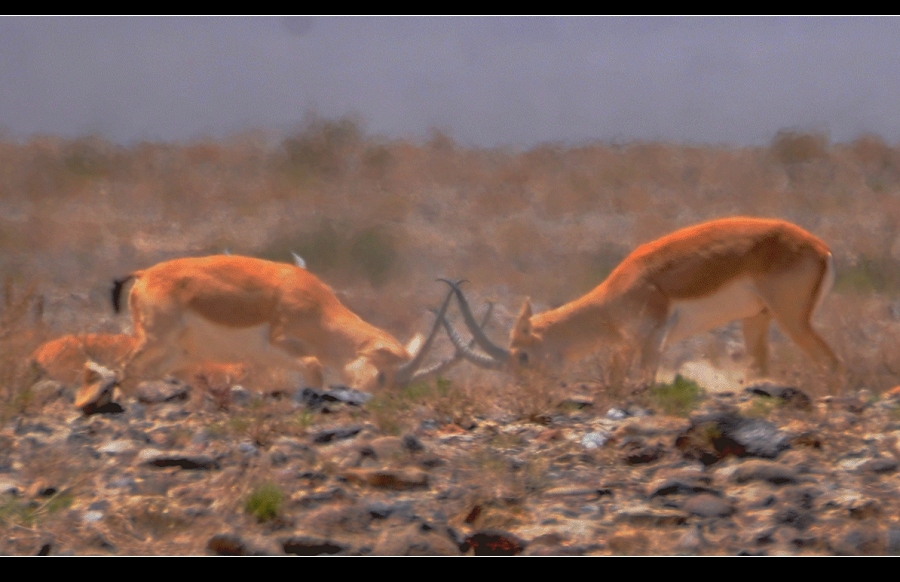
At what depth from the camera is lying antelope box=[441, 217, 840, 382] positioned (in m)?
10.4

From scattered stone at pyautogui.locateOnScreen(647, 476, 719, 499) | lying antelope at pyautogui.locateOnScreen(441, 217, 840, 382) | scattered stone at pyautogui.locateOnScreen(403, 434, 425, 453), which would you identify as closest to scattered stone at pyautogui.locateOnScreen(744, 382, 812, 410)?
scattered stone at pyautogui.locateOnScreen(647, 476, 719, 499)

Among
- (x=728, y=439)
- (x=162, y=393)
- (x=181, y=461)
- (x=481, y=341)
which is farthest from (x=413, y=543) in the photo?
(x=481, y=341)

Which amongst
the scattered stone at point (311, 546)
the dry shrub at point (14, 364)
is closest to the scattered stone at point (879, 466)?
the scattered stone at point (311, 546)

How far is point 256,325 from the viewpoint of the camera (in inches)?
449

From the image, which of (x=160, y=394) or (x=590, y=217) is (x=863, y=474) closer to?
(x=160, y=394)

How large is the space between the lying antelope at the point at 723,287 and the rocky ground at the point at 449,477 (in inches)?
113

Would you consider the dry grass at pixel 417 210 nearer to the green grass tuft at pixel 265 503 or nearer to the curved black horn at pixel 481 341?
the curved black horn at pixel 481 341

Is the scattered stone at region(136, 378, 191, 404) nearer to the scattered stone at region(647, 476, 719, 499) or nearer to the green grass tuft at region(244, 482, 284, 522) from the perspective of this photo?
the green grass tuft at region(244, 482, 284, 522)

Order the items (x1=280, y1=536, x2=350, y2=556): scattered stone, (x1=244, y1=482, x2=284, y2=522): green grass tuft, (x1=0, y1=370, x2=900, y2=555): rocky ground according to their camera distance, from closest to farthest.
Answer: (x1=280, y1=536, x2=350, y2=556): scattered stone, (x1=0, y1=370, x2=900, y2=555): rocky ground, (x1=244, y1=482, x2=284, y2=522): green grass tuft

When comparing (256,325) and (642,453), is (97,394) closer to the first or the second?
(642,453)

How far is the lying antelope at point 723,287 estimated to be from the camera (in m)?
10.4

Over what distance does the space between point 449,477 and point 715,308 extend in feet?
16.8

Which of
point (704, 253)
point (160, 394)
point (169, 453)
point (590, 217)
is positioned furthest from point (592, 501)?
point (590, 217)

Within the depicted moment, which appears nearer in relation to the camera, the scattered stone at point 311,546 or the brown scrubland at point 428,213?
the scattered stone at point 311,546
